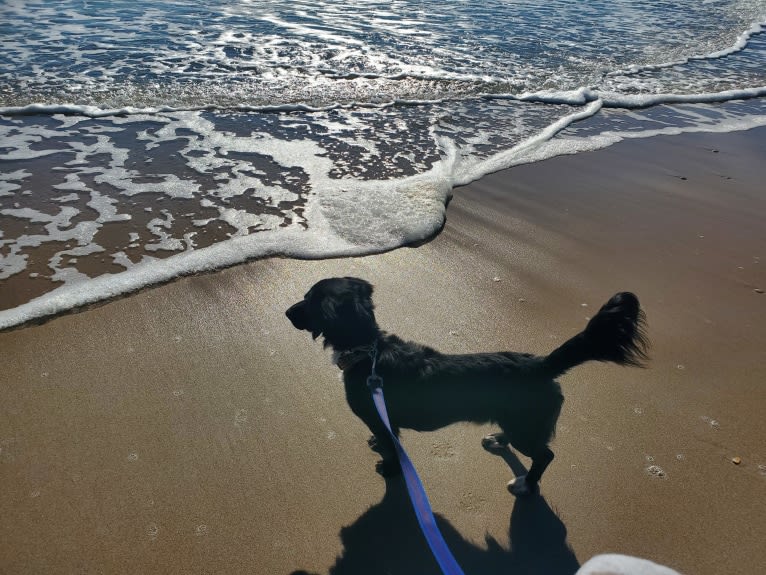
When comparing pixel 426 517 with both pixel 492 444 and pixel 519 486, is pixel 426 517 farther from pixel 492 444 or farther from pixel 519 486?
pixel 492 444

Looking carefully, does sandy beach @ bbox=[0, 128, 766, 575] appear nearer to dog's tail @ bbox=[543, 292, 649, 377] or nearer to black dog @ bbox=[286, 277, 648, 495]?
black dog @ bbox=[286, 277, 648, 495]

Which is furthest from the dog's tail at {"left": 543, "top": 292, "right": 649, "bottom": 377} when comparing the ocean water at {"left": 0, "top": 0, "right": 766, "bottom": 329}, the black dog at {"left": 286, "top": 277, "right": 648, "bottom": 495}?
the ocean water at {"left": 0, "top": 0, "right": 766, "bottom": 329}

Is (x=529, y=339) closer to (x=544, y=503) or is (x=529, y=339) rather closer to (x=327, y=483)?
(x=544, y=503)

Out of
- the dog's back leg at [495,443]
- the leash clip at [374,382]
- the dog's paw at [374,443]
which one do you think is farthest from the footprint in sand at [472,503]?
the leash clip at [374,382]

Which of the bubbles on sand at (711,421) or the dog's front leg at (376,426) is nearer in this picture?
the dog's front leg at (376,426)

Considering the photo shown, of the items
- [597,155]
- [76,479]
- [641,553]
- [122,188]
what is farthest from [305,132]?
[641,553]

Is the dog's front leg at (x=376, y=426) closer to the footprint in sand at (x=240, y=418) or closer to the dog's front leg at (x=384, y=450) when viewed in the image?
the dog's front leg at (x=384, y=450)
